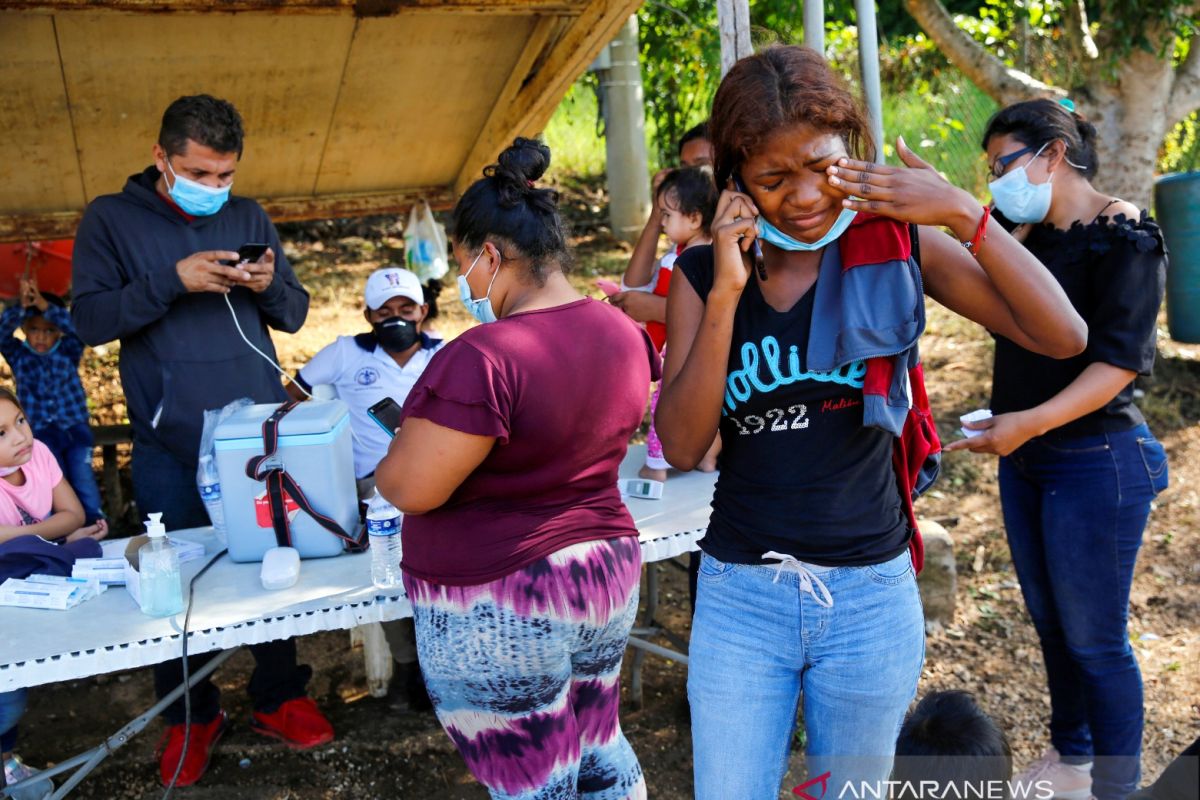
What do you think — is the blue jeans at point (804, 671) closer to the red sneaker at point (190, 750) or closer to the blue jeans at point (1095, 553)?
→ the blue jeans at point (1095, 553)

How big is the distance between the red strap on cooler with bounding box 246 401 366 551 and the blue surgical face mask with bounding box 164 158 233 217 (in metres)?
0.83

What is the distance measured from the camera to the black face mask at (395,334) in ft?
13.2

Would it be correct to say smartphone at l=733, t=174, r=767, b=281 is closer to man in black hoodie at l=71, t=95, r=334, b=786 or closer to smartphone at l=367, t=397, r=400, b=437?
smartphone at l=367, t=397, r=400, b=437

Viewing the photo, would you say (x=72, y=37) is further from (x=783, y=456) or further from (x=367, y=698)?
(x=783, y=456)

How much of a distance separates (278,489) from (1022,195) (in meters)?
2.14

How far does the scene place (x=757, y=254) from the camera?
5.91 ft

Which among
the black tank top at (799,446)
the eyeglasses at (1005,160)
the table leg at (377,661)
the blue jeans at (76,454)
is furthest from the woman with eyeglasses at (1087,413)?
the blue jeans at (76,454)

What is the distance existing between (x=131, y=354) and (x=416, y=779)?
166 centimetres

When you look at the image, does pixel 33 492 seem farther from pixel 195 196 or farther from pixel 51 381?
pixel 51 381

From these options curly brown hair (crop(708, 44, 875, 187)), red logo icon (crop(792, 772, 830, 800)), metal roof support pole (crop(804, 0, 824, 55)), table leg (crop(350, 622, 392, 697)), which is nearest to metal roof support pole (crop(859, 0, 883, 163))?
metal roof support pole (crop(804, 0, 824, 55))

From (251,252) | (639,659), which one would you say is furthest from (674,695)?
(251,252)

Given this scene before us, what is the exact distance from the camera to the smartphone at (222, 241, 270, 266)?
336 cm

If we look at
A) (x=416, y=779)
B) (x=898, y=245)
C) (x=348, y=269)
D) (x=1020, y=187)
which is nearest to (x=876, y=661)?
(x=898, y=245)

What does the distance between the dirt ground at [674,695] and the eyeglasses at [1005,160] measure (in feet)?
6.55
